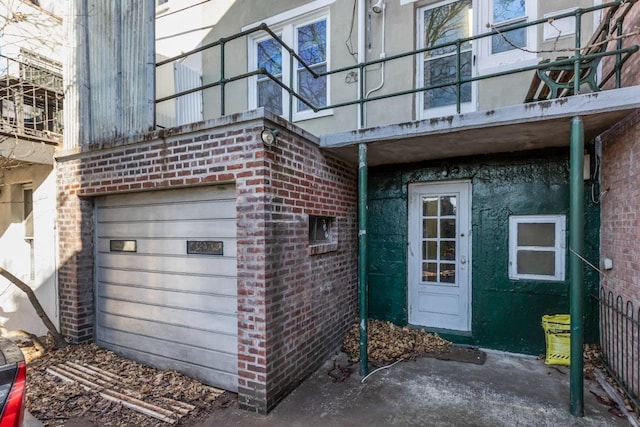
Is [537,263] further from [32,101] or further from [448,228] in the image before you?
[32,101]

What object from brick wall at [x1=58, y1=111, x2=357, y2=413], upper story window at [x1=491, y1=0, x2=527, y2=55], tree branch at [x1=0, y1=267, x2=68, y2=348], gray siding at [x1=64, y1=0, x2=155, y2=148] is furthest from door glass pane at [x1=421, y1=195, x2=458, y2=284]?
tree branch at [x1=0, y1=267, x2=68, y2=348]

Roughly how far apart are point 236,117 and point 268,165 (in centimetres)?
57

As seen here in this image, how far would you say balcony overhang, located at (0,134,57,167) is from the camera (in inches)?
183

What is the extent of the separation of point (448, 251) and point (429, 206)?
2.33 ft

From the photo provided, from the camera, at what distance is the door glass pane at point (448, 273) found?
485cm

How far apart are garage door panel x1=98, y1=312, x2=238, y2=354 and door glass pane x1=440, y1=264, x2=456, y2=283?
3.04 meters

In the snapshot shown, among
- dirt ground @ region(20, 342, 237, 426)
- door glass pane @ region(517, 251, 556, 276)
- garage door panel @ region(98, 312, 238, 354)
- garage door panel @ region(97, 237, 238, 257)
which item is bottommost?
dirt ground @ region(20, 342, 237, 426)

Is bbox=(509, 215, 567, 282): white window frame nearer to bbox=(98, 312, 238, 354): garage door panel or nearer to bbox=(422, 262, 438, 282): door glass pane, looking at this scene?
bbox=(422, 262, 438, 282): door glass pane

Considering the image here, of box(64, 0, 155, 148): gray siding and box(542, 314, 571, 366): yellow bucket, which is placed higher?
box(64, 0, 155, 148): gray siding

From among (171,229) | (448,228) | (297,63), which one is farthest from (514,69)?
(171,229)

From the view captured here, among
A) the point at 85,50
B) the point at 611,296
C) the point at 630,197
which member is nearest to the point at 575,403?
the point at 611,296

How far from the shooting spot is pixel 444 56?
4.91 meters

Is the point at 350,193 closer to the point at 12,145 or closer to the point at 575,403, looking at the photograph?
the point at 575,403

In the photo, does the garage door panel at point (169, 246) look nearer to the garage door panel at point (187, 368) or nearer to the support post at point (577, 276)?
the garage door panel at point (187, 368)
